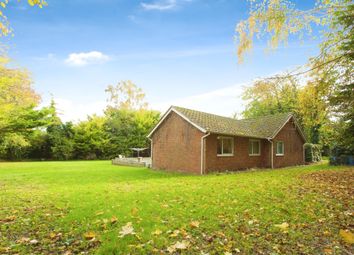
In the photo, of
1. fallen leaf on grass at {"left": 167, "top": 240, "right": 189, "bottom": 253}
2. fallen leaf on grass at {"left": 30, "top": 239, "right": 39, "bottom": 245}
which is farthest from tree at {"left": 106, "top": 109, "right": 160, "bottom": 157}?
fallen leaf on grass at {"left": 167, "top": 240, "right": 189, "bottom": 253}

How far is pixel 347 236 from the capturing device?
4.45 m

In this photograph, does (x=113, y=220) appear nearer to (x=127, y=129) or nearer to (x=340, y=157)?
(x=340, y=157)

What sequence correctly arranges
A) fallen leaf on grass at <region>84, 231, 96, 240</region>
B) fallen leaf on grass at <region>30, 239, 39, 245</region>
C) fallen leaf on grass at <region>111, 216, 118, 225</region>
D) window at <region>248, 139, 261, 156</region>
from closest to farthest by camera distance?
1. fallen leaf on grass at <region>30, 239, 39, 245</region>
2. fallen leaf on grass at <region>84, 231, 96, 240</region>
3. fallen leaf on grass at <region>111, 216, 118, 225</region>
4. window at <region>248, 139, 261, 156</region>

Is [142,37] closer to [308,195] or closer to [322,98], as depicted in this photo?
[322,98]

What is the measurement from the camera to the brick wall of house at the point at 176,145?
16.9 m

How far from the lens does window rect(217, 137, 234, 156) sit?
1775cm

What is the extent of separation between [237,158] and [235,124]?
3481 millimetres

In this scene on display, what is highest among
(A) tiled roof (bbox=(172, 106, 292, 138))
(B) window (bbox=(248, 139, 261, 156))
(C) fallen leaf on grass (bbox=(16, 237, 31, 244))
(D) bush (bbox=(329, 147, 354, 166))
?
(A) tiled roof (bbox=(172, 106, 292, 138))

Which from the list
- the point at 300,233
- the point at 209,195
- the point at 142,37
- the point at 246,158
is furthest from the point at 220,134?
the point at 300,233

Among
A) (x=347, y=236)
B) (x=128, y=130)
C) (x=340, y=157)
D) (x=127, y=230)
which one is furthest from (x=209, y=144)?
(x=128, y=130)

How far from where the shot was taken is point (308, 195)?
8078 mm

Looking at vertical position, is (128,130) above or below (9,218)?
above

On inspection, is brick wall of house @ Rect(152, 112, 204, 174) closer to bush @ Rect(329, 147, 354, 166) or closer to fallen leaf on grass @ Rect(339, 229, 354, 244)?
fallen leaf on grass @ Rect(339, 229, 354, 244)

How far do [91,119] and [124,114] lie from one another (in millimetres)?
5181
